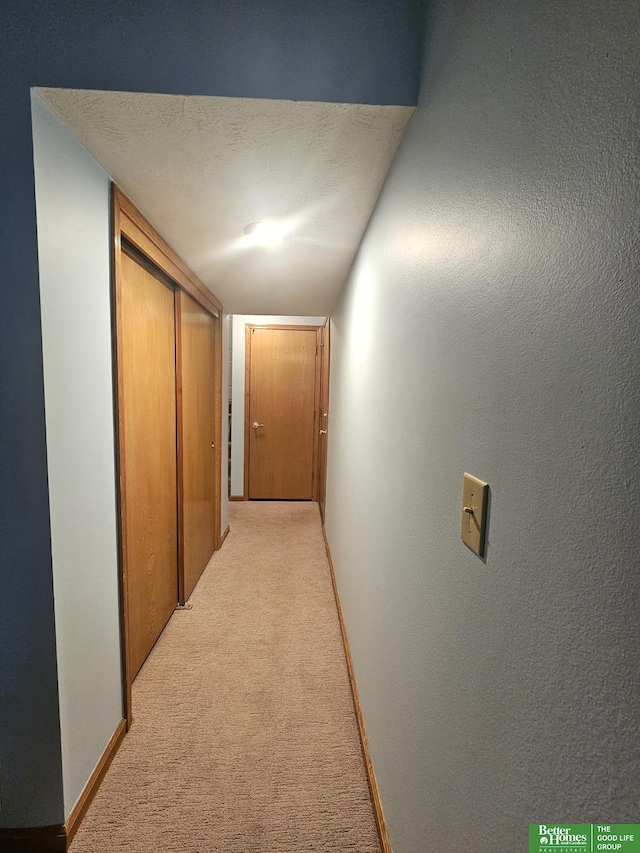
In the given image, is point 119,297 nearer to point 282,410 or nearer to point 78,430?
point 78,430

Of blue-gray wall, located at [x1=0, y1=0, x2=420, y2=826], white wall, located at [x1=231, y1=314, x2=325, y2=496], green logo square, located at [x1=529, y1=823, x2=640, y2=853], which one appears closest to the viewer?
green logo square, located at [x1=529, y1=823, x2=640, y2=853]

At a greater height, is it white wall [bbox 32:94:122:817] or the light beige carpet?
white wall [bbox 32:94:122:817]

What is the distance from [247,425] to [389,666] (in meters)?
3.61

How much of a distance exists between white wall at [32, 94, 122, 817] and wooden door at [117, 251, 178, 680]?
11cm

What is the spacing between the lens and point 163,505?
196 centimetres

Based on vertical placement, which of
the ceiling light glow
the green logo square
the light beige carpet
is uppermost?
the ceiling light glow

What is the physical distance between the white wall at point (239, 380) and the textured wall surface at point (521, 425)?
3.50 metres

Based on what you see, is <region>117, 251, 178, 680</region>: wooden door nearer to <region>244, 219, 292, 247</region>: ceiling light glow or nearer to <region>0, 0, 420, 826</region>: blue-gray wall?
<region>0, 0, 420, 826</region>: blue-gray wall

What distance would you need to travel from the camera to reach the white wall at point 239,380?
14.2 ft

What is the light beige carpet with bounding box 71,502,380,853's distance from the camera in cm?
112

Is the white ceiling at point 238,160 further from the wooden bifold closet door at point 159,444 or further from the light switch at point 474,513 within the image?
the light switch at point 474,513

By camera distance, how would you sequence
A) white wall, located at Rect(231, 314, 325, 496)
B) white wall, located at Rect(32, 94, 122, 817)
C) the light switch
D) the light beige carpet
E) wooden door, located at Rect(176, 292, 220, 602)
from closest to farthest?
the light switch, white wall, located at Rect(32, 94, 122, 817), the light beige carpet, wooden door, located at Rect(176, 292, 220, 602), white wall, located at Rect(231, 314, 325, 496)

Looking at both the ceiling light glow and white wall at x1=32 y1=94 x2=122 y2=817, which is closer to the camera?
white wall at x1=32 y1=94 x2=122 y2=817

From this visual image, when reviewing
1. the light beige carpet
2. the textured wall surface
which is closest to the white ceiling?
the textured wall surface
